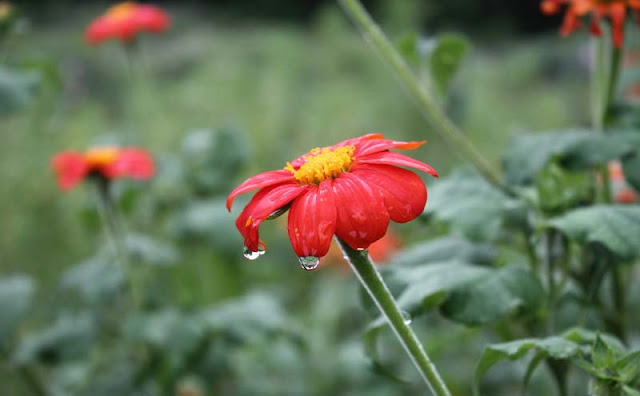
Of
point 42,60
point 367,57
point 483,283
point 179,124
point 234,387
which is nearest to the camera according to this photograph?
point 483,283

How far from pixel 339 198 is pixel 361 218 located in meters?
0.02

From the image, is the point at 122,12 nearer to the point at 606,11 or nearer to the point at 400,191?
the point at 606,11

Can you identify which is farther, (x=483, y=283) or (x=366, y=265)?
(x=483, y=283)

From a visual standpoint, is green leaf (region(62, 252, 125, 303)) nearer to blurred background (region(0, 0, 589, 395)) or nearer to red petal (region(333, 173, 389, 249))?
blurred background (region(0, 0, 589, 395))

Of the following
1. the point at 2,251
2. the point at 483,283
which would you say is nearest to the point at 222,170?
the point at 2,251

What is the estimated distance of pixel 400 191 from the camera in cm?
47

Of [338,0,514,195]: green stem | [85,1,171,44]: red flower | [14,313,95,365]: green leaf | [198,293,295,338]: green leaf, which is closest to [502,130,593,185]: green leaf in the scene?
[338,0,514,195]: green stem

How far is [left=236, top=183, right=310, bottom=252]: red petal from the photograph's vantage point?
472 mm

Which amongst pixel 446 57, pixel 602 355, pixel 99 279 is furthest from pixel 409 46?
pixel 99 279

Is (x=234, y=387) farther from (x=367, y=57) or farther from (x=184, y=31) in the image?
(x=184, y=31)

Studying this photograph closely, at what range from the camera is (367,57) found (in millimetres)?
3176

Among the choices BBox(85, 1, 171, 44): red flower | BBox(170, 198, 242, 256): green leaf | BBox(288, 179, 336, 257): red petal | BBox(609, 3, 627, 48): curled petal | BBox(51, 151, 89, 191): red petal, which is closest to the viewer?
BBox(288, 179, 336, 257): red petal

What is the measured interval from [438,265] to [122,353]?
87cm

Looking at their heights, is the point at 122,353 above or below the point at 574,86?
above
